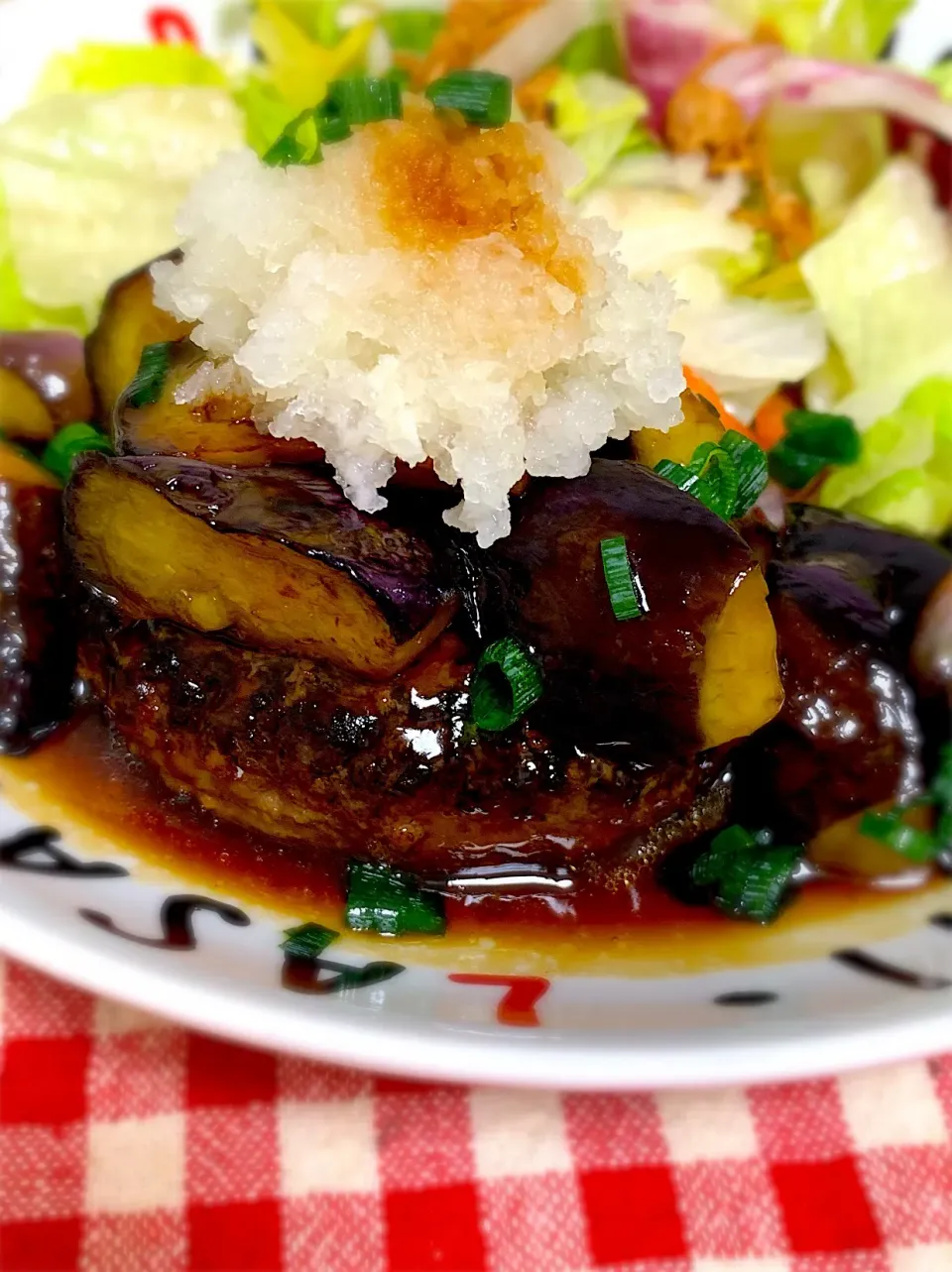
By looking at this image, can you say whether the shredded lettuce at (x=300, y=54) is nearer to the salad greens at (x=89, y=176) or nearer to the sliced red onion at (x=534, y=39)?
the salad greens at (x=89, y=176)

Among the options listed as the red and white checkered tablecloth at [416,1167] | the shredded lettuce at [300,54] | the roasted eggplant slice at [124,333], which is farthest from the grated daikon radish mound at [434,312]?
the shredded lettuce at [300,54]

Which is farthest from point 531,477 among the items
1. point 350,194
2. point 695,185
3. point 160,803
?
point 695,185

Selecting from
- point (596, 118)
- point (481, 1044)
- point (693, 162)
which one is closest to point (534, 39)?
point (596, 118)

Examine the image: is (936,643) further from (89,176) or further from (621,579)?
(89,176)

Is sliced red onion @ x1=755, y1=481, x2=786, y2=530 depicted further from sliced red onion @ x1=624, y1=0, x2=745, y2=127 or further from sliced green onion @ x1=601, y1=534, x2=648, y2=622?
sliced red onion @ x1=624, y1=0, x2=745, y2=127

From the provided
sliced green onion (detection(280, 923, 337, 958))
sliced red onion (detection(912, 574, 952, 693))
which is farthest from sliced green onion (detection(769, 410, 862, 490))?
sliced green onion (detection(280, 923, 337, 958))

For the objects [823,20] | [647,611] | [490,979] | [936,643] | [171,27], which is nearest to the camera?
[647,611]
